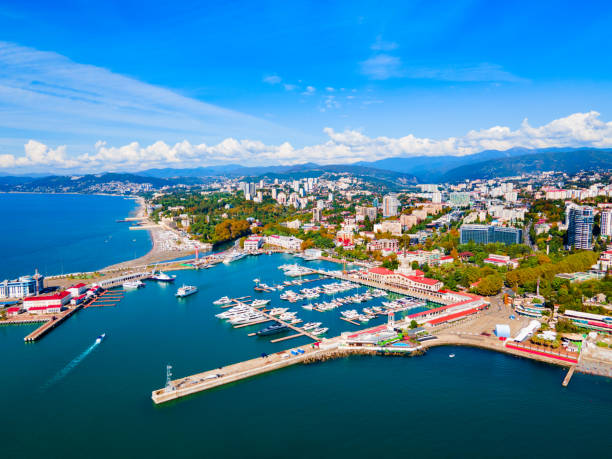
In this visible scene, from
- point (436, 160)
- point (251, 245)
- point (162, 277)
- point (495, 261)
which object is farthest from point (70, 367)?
point (436, 160)

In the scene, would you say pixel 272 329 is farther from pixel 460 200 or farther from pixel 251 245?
pixel 460 200

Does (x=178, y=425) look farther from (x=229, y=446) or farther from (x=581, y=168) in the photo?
Answer: (x=581, y=168)

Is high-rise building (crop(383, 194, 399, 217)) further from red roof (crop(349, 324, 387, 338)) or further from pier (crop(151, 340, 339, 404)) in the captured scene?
pier (crop(151, 340, 339, 404))

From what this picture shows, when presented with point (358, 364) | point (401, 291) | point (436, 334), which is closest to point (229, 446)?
point (358, 364)

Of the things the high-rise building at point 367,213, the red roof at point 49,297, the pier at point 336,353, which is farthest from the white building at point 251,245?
the pier at point 336,353

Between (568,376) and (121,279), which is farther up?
(121,279)
